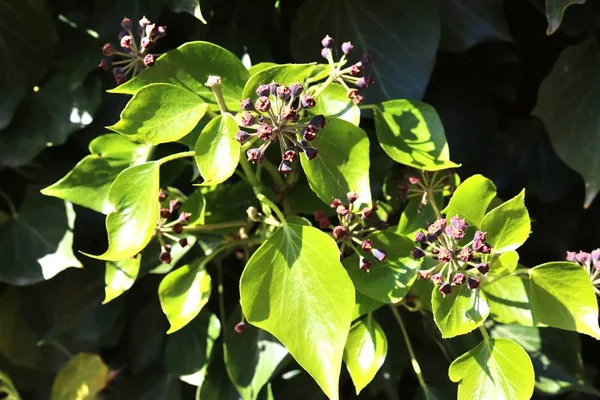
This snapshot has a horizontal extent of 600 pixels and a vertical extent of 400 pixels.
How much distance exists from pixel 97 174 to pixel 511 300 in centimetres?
39

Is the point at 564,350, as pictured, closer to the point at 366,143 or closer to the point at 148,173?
the point at 366,143

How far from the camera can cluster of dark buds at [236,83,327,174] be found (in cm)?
39

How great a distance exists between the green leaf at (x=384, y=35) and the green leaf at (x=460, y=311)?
242mm

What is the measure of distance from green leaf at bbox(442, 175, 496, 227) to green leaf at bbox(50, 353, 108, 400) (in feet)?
1.65

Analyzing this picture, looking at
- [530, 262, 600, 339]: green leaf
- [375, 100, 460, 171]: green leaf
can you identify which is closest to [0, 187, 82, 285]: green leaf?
[375, 100, 460, 171]: green leaf

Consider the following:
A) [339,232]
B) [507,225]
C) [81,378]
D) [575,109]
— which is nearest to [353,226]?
[339,232]

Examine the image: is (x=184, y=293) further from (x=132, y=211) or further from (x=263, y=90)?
(x=263, y=90)

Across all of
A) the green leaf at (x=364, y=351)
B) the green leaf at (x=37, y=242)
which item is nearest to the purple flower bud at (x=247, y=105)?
the green leaf at (x=364, y=351)

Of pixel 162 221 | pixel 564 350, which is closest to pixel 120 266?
pixel 162 221

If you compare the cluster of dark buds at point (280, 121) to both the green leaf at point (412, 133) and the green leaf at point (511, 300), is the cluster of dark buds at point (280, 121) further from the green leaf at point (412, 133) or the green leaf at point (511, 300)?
the green leaf at point (511, 300)

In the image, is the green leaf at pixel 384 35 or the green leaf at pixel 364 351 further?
the green leaf at pixel 384 35

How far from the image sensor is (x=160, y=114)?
433 mm

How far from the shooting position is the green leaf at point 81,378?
74cm

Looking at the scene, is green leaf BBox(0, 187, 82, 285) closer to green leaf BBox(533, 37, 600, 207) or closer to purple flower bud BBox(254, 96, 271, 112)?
purple flower bud BBox(254, 96, 271, 112)
